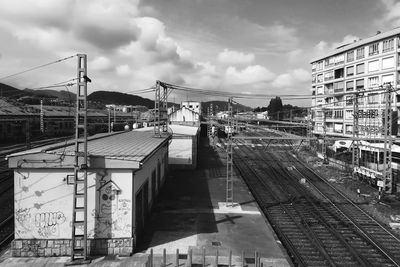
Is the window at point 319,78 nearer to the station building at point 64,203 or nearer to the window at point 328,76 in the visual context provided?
the window at point 328,76

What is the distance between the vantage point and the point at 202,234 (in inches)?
531

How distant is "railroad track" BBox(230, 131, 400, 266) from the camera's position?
Result: 12.7 metres

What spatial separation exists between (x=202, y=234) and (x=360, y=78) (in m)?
43.4

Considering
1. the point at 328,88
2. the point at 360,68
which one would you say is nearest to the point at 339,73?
the point at 328,88

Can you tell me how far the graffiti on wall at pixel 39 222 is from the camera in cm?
1104

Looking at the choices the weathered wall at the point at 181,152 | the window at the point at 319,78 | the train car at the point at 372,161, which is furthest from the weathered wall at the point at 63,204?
the window at the point at 319,78

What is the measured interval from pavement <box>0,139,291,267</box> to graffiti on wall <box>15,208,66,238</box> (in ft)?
2.90

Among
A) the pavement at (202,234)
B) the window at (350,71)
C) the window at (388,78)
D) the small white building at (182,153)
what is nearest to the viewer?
the pavement at (202,234)

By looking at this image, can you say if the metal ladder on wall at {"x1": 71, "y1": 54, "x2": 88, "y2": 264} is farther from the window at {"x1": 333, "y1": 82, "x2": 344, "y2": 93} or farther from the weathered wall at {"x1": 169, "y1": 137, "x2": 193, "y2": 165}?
the window at {"x1": 333, "y1": 82, "x2": 344, "y2": 93}

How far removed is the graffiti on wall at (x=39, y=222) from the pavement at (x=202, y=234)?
883 millimetres

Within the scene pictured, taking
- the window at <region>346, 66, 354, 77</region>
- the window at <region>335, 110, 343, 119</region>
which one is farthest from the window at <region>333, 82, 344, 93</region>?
the window at <region>335, 110, 343, 119</region>

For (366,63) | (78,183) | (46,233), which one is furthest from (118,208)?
(366,63)

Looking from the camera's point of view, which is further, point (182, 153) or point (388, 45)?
point (388, 45)

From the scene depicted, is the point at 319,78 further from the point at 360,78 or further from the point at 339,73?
the point at 360,78
